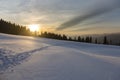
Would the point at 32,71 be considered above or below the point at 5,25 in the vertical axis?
below

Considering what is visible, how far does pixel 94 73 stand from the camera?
884 cm

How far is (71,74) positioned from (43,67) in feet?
5.47

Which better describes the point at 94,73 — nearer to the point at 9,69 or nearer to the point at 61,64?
the point at 61,64

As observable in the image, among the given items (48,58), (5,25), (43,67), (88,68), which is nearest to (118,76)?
(88,68)

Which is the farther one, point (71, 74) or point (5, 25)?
point (5, 25)

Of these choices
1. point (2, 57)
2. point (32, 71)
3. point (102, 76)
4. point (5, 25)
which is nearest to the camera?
point (102, 76)

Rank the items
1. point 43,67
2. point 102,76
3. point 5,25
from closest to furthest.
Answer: point 102,76
point 43,67
point 5,25

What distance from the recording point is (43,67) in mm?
9688

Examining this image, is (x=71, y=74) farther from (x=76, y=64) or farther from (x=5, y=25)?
(x=5, y=25)

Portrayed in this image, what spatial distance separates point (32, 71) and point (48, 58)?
264 cm

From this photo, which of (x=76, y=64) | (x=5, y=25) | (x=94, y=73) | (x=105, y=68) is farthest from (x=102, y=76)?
(x=5, y=25)

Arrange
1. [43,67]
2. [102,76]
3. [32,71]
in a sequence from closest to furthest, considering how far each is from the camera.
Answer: [102,76]
[32,71]
[43,67]

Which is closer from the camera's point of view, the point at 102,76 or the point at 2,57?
the point at 102,76

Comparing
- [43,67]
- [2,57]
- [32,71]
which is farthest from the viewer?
[2,57]
